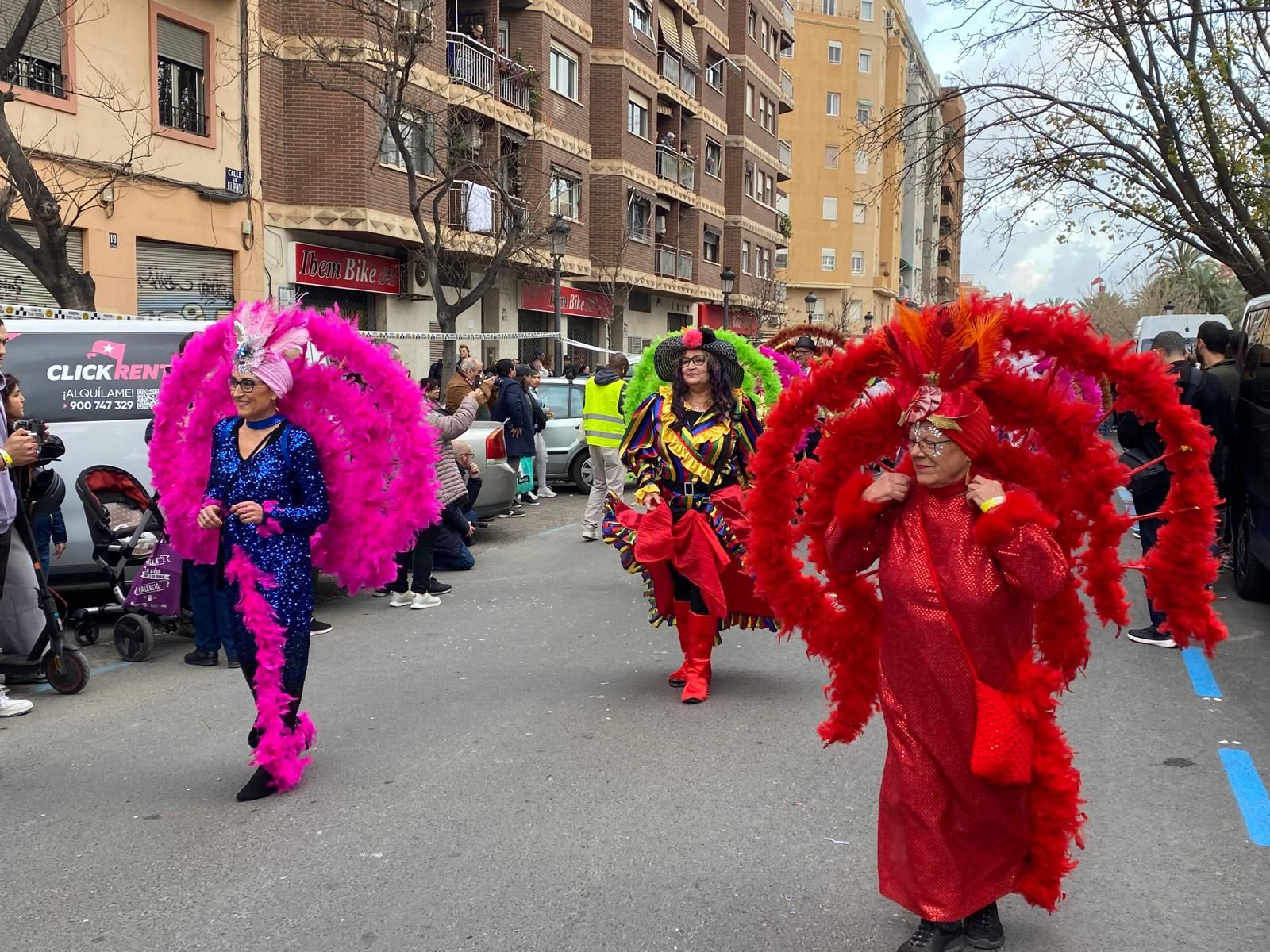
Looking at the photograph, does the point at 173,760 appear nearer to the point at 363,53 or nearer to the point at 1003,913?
the point at 1003,913

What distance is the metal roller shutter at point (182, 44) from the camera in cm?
1691

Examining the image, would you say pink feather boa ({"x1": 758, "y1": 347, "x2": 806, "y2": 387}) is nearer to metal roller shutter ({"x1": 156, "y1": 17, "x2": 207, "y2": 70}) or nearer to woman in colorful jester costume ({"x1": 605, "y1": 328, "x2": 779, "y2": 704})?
woman in colorful jester costume ({"x1": 605, "y1": 328, "x2": 779, "y2": 704})

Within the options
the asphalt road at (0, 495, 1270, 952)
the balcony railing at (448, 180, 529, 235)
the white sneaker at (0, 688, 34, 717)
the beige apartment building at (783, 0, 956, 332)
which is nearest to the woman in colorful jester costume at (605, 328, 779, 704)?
the asphalt road at (0, 495, 1270, 952)

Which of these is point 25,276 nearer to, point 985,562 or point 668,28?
point 985,562

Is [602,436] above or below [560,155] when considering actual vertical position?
below

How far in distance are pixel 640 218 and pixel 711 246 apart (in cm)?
827

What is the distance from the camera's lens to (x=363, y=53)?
19.3 m

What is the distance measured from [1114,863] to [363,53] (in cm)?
1840

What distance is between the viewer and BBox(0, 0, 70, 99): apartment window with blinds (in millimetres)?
14188

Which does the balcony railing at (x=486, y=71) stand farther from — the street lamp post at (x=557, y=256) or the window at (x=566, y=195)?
the street lamp post at (x=557, y=256)

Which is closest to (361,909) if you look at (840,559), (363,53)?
(840,559)

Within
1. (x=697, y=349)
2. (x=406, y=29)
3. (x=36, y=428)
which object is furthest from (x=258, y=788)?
(x=406, y=29)

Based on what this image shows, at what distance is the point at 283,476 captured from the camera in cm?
479

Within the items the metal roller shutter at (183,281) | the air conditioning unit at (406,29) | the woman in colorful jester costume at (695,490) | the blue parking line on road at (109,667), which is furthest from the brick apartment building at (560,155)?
the woman in colorful jester costume at (695,490)
